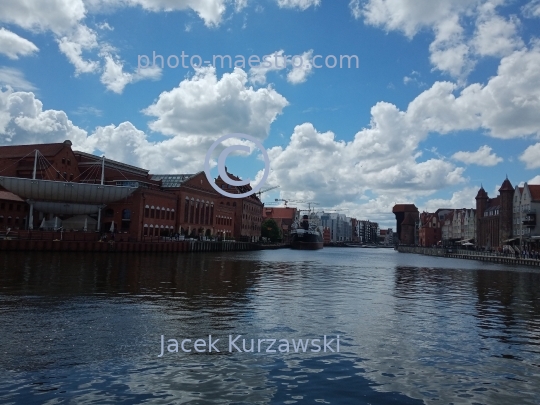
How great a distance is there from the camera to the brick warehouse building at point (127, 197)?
286ft

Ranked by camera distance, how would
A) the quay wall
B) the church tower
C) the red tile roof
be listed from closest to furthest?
the quay wall
the red tile roof
the church tower

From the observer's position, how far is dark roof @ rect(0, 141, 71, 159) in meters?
92.8

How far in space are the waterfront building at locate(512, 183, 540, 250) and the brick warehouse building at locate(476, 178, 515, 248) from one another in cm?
278

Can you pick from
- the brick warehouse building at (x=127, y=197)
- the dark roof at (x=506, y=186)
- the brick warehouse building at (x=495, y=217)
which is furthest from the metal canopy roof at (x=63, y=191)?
the dark roof at (x=506, y=186)

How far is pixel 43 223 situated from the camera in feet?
261

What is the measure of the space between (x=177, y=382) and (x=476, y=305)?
20.3m

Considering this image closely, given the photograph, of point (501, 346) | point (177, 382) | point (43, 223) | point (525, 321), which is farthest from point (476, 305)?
point (43, 223)

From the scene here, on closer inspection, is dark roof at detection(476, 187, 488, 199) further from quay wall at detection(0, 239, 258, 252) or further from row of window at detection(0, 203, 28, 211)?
row of window at detection(0, 203, 28, 211)

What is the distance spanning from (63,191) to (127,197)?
37.3ft

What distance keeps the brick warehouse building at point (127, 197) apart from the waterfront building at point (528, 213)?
7414 cm

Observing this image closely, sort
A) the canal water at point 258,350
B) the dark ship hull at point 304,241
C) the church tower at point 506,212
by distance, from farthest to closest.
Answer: the dark ship hull at point 304,241, the church tower at point 506,212, the canal water at point 258,350

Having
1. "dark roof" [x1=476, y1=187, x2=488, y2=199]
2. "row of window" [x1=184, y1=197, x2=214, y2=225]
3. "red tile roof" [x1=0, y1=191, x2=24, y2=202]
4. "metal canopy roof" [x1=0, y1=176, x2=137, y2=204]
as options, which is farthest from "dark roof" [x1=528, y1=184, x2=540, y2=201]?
"red tile roof" [x1=0, y1=191, x2=24, y2=202]

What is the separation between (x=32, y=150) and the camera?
93812 millimetres

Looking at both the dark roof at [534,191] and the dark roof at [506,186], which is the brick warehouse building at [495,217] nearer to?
the dark roof at [506,186]
